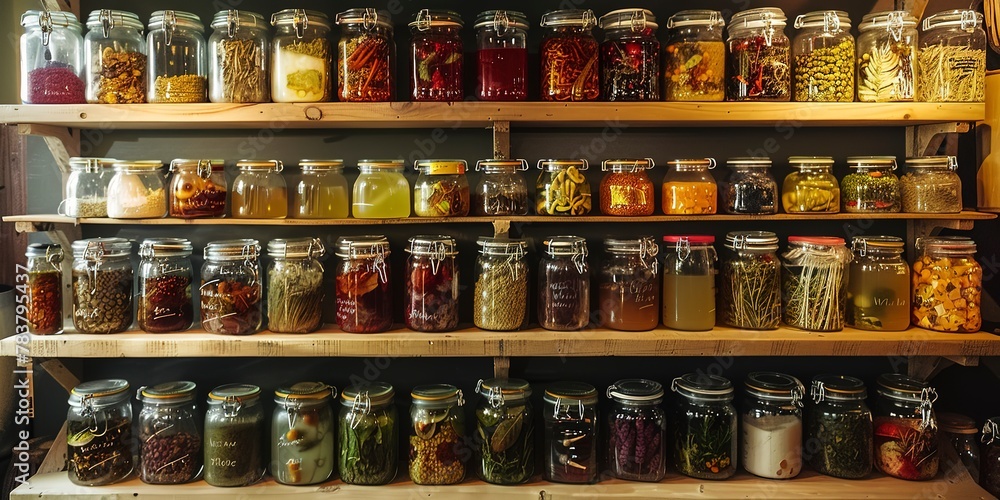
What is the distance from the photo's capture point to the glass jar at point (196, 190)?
197 cm

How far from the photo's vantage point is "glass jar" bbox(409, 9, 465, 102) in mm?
1981

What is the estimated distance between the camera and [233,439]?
75.7 inches

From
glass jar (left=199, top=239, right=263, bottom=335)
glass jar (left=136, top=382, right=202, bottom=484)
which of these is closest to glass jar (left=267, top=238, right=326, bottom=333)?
glass jar (left=199, top=239, right=263, bottom=335)

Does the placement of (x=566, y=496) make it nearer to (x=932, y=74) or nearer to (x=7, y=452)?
(x=932, y=74)

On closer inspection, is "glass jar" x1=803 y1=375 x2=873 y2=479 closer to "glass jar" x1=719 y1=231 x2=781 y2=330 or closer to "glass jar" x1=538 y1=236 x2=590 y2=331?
"glass jar" x1=719 y1=231 x2=781 y2=330

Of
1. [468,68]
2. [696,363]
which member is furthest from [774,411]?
[468,68]

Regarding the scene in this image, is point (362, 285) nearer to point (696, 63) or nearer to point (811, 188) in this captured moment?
point (696, 63)

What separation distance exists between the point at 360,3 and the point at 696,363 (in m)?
1.53

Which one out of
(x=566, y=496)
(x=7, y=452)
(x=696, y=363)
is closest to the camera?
(x=566, y=496)

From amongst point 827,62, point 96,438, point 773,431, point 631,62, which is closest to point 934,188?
point 827,62

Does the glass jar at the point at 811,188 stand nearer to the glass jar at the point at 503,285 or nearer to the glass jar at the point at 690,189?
the glass jar at the point at 690,189

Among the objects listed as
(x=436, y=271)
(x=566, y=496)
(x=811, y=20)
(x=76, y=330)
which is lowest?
(x=566, y=496)

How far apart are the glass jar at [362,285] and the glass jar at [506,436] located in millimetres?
375

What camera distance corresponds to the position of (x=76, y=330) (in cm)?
200
